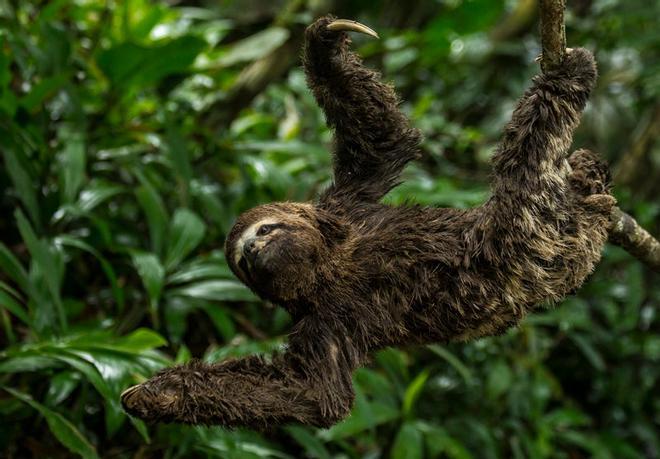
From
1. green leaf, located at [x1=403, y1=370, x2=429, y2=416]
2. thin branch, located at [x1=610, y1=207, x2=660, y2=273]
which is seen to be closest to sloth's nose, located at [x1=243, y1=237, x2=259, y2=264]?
thin branch, located at [x1=610, y1=207, x2=660, y2=273]

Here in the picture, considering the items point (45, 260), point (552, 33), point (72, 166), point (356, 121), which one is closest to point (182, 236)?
point (72, 166)

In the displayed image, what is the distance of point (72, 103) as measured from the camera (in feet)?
12.8

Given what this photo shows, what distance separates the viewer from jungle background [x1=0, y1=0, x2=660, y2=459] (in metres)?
3.30

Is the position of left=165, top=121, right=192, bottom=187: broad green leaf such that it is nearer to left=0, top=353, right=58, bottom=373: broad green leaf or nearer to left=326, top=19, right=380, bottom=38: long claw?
left=0, top=353, right=58, bottom=373: broad green leaf

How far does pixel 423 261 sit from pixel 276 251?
42cm

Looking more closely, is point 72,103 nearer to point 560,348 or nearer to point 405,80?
point 405,80

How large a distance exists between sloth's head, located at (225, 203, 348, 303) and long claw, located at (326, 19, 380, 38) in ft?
1.82

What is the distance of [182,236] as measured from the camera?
376cm

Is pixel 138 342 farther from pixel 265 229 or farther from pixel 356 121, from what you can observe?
pixel 356 121

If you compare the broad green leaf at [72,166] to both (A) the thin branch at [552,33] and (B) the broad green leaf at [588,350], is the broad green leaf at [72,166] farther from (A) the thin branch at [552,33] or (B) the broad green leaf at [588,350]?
(B) the broad green leaf at [588,350]

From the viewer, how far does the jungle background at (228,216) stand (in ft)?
10.8

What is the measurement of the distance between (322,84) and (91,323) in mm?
1886

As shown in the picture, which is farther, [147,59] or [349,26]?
[147,59]

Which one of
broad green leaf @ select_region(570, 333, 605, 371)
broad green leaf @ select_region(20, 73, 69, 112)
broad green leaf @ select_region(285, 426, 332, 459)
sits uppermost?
broad green leaf @ select_region(20, 73, 69, 112)
